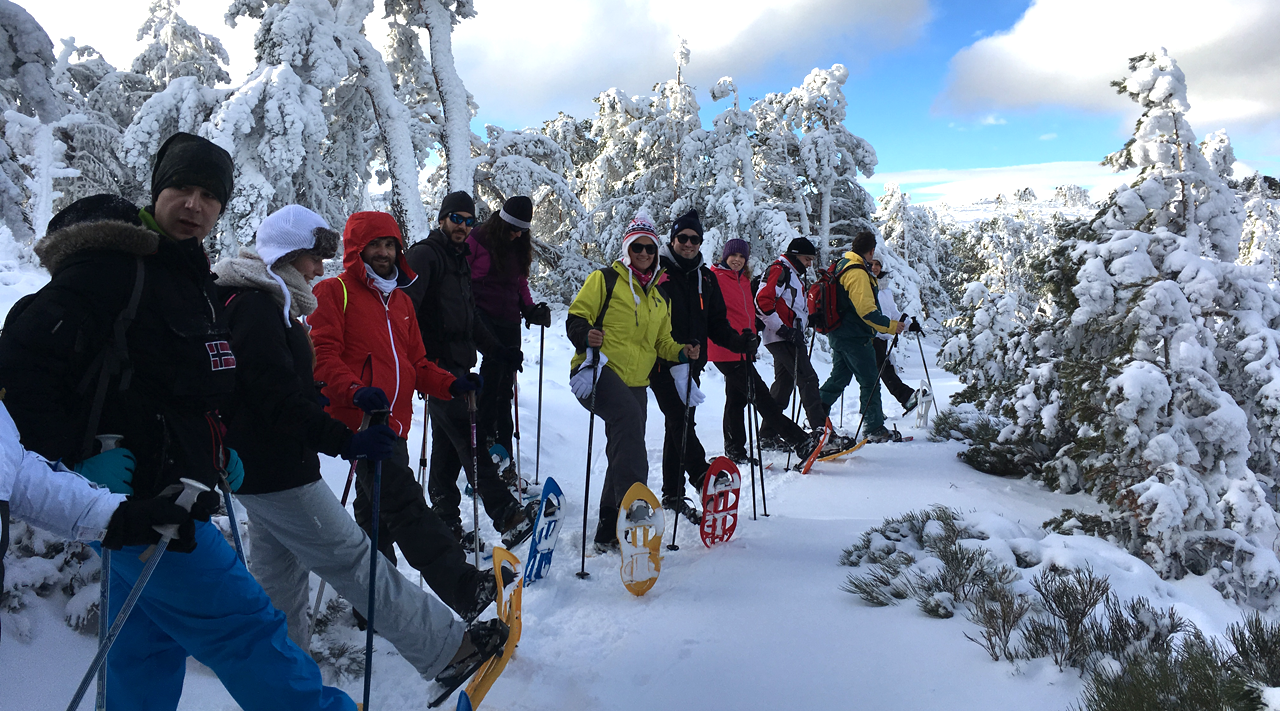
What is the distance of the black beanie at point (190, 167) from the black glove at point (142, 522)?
Answer: 0.99m

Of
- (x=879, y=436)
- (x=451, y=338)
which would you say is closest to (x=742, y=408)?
(x=879, y=436)

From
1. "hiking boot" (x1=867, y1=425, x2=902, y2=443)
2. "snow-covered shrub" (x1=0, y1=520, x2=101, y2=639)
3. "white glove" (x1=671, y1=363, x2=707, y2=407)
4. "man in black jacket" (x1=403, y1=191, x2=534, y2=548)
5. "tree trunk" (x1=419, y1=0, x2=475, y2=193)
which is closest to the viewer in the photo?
"snow-covered shrub" (x1=0, y1=520, x2=101, y2=639)

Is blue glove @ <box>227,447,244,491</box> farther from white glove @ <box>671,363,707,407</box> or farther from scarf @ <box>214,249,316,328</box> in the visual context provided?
white glove @ <box>671,363,707,407</box>

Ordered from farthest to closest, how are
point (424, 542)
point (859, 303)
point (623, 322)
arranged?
point (859, 303) → point (623, 322) → point (424, 542)

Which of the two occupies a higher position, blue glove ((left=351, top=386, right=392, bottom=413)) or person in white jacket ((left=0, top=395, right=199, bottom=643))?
blue glove ((left=351, top=386, right=392, bottom=413))

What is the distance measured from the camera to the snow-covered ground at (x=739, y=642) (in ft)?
9.32

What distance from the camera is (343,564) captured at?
2.78m

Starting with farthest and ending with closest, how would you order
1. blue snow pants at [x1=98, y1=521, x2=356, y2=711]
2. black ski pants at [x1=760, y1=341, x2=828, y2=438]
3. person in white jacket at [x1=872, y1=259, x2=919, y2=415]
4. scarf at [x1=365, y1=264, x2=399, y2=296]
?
person in white jacket at [x1=872, y1=259, x2=919, y2=415] < black ski pants at [x1=760, y1=341, x2=828, y2=438] < scarf at [x1=365, y1=264, x2=399, y2=296] < blue snow pants at [x1=98, y1=521, x2=356, y2=711]

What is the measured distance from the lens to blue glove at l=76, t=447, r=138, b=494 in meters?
1.85

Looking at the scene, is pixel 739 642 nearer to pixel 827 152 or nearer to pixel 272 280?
pixel 272 280

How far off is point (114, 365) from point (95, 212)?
→ 50cm

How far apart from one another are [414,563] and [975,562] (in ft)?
10.5

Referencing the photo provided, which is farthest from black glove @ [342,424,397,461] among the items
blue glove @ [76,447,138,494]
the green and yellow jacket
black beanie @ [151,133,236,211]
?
the green and yellow jacket

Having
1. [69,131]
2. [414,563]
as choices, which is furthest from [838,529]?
[69,131]
